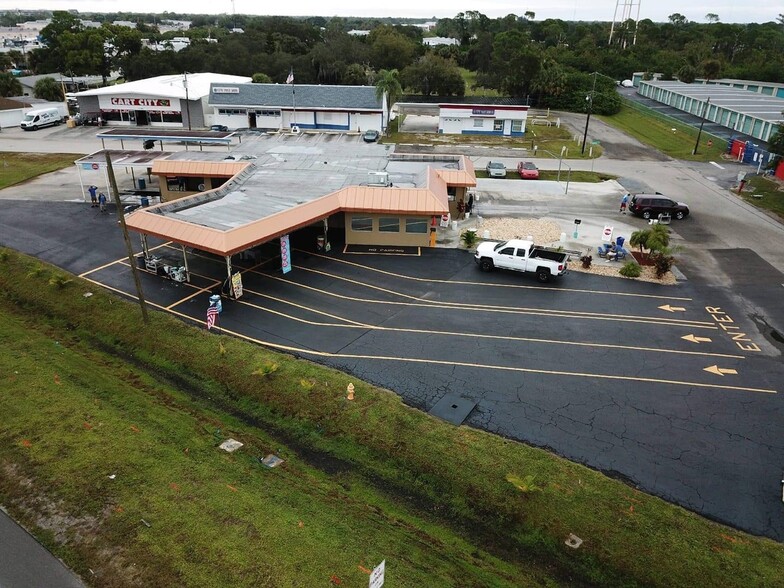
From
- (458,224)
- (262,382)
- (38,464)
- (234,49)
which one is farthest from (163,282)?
(234,49)

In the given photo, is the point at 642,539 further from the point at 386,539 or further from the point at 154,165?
the point at 154,165

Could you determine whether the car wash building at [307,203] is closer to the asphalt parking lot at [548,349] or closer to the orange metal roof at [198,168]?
the orange metal roof at [198,168]

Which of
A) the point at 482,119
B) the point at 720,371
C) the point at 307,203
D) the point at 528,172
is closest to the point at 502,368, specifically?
the point at 720,371

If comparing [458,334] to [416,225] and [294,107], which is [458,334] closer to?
[416,225]

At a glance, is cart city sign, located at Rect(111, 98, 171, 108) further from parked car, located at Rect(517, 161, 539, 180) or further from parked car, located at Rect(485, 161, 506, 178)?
parked car, located at Rect(517, 161, 539, 180)

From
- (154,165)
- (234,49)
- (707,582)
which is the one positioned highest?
(234,49)

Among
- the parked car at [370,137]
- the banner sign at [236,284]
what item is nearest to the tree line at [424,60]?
the parked car at [370,137]
